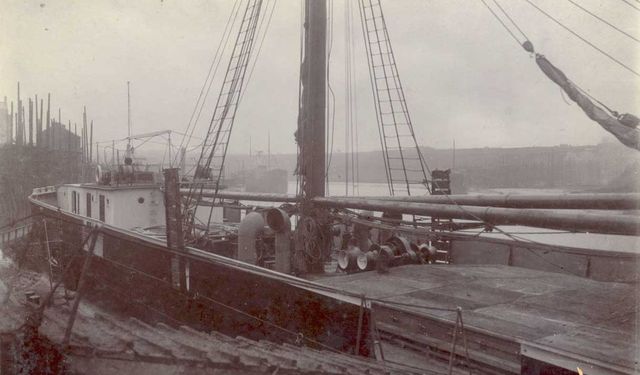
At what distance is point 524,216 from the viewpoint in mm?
6488

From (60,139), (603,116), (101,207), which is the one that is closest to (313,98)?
(603,116)

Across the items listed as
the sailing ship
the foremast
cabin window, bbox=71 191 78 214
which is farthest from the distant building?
the foremast

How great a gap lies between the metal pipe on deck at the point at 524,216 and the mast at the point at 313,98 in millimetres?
987

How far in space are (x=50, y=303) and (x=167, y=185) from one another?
7.44 ft

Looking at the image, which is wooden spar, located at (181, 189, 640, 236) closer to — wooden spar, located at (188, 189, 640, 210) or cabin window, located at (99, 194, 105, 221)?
wooden spar, located at (188, 189, 640, 210)

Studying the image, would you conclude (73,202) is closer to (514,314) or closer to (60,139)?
(514,314)

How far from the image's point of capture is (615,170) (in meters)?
49.7

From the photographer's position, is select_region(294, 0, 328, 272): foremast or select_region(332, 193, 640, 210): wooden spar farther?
select_region(294, 0, 328, 272): foremast

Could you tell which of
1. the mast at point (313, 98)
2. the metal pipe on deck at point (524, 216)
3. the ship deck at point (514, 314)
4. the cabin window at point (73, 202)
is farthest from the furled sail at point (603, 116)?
the cabin window at point (73, 202)

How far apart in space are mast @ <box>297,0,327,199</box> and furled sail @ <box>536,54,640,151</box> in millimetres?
4258

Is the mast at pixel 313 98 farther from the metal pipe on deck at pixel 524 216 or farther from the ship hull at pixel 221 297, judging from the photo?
the ship hull at pixel 221 297

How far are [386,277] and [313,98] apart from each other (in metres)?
3.84

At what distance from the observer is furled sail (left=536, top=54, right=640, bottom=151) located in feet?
19.4

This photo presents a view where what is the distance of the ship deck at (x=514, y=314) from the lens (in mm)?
4773
